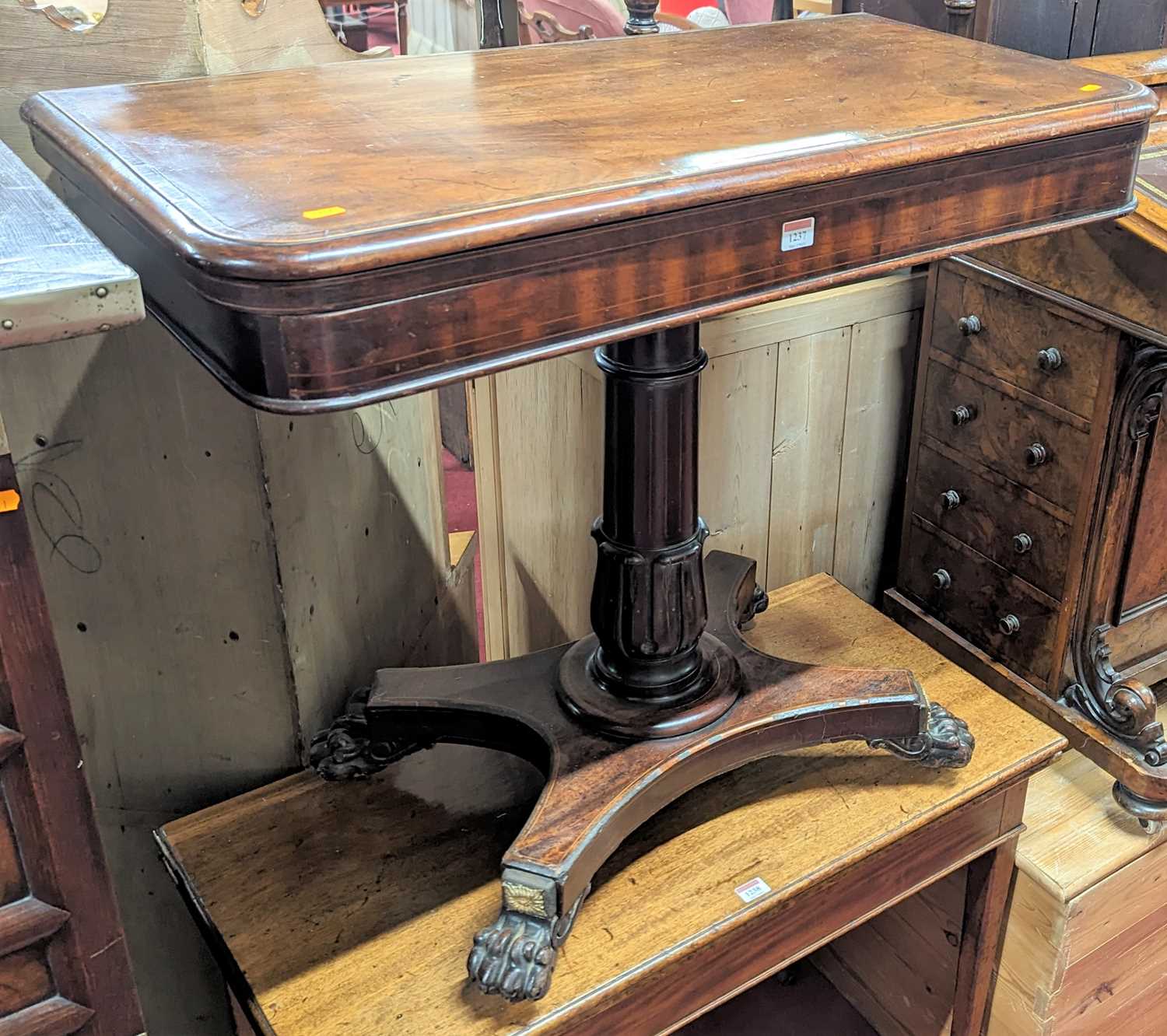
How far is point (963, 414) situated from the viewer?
1.69 metres

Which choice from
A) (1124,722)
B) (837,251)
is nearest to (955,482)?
(1124,722)

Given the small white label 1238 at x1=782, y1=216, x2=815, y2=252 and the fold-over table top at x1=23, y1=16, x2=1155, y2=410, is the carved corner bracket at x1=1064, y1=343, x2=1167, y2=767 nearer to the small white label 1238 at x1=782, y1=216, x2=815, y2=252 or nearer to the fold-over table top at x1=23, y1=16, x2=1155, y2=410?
the fold-over table top at x1=23, y1=16, x2=1155, y2=410

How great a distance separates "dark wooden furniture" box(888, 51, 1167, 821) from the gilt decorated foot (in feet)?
2.87

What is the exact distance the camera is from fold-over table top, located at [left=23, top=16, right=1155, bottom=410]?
73 cm

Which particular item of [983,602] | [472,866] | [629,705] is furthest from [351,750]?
[983,602]

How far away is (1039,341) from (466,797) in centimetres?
93

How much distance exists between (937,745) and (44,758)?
3.21ft

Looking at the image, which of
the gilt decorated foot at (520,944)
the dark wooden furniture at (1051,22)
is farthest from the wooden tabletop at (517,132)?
the gilt decorated foot at (520,944)

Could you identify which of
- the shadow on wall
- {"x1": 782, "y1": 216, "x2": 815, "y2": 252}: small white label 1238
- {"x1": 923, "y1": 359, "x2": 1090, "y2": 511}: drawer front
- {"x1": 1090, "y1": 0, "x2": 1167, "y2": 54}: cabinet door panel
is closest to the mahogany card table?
{"x1": 782, "y1": 216, "x2": 815, "y2": 252}: small white label 1238

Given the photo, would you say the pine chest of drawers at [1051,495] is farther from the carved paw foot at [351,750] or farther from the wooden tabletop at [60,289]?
the wooden tabletop at [60,289]

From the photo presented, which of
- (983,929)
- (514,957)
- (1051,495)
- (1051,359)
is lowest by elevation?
(983,929)

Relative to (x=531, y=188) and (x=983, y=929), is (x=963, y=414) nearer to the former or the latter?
(x=983, y=929)

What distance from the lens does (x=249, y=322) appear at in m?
0.72

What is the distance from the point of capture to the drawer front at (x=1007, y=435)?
155 centimetres
